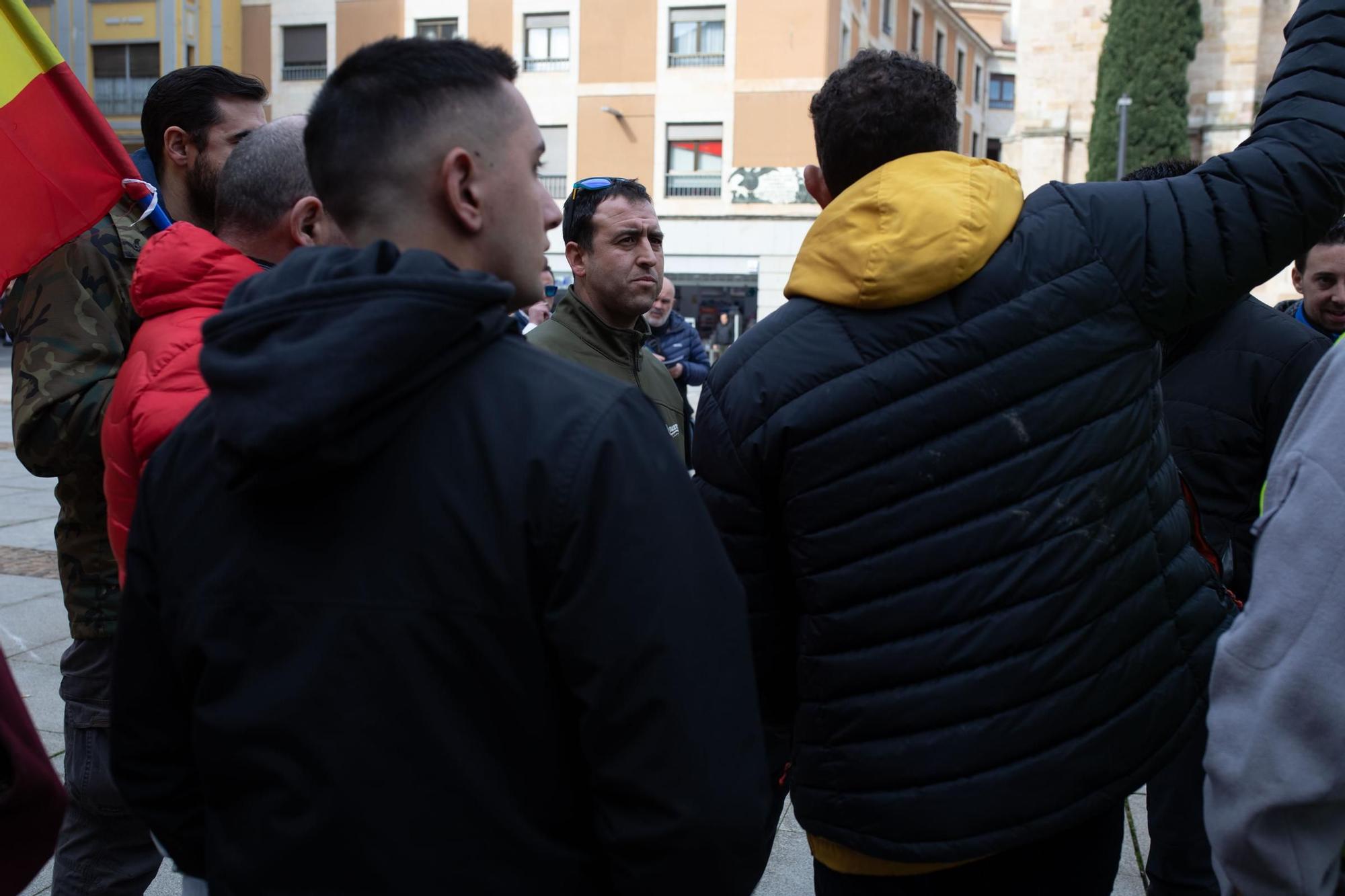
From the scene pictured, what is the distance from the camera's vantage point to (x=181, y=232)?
2.22m

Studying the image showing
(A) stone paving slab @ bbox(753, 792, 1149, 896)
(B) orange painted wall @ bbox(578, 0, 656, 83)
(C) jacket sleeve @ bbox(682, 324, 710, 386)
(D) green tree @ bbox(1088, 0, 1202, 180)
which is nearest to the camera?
(A) stone paving slab @ bbox(753, 792, 1149, 896)

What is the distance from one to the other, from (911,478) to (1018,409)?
0.20 meters

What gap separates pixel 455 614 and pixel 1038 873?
47.1 inches

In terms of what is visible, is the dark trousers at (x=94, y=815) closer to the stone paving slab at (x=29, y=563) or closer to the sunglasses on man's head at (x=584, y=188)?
the sunglasses on man's head at (x=584, y=188)

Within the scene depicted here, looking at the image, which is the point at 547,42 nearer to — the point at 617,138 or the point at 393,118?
the point at 617,138

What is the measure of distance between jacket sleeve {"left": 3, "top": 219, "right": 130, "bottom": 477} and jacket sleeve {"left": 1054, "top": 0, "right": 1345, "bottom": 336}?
6.46 ft

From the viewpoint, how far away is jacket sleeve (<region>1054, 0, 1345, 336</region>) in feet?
6.17

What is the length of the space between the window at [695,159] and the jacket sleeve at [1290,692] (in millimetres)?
29632

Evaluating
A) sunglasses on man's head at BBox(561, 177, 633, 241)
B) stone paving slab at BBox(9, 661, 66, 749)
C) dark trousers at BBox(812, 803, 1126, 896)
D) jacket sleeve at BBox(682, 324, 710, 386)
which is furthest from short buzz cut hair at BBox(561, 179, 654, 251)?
jacket sleeve at BBox(682, 324, 710, 386)

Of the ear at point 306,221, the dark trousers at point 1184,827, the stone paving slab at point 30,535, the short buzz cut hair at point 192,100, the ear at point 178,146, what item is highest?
the short buzz cut hair at point 192,100

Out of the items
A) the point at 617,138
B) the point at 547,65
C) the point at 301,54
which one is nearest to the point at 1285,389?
the point at 617,138

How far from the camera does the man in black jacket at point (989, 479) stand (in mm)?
1842

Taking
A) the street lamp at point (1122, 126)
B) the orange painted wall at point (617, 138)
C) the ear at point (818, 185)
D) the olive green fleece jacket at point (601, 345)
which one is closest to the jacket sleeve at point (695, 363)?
the olive green fleece jacket at point (601, 345)

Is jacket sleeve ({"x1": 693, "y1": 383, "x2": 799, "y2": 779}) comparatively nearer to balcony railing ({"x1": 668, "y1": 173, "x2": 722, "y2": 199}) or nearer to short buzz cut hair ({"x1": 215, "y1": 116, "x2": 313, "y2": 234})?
short buzz cut hair ({"x1": 215, "y1": 116, "x2": 313, "y2": 234})
